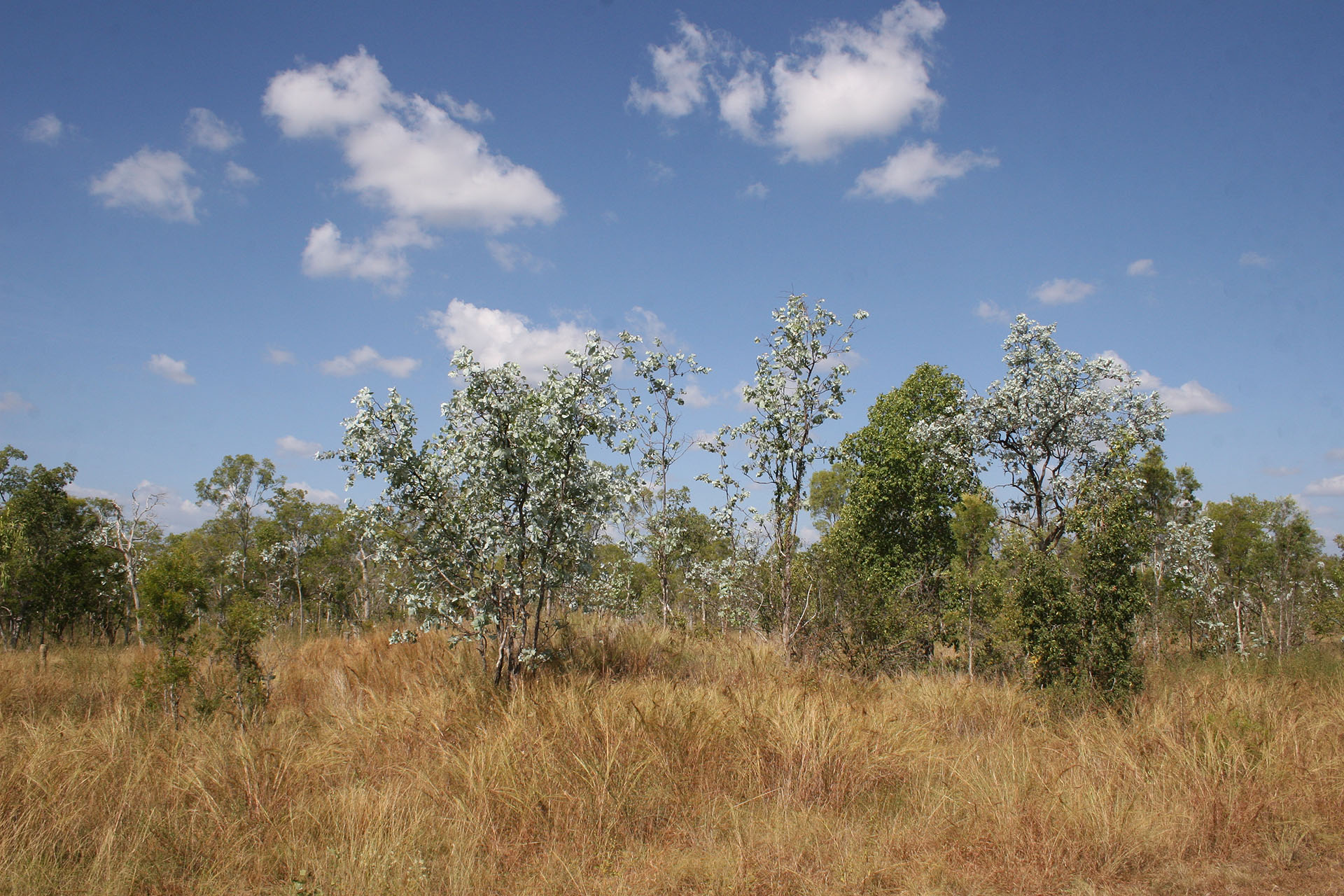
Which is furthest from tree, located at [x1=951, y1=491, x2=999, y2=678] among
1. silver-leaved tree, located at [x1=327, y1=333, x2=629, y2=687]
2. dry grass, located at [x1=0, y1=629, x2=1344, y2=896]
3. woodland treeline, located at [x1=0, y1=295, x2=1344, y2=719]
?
silver-leaved tree, located at [x1=327, y1=333, x2=629, y2=687]

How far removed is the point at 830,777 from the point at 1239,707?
5.24 m

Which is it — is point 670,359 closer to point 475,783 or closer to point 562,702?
point 562,702

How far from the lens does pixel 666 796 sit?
219 inches

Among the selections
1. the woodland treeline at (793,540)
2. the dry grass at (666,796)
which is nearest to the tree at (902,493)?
the woodland treeline at (793,540)

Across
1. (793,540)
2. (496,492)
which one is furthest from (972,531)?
(496,492)

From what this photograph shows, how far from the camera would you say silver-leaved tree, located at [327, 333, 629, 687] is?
7605 mm

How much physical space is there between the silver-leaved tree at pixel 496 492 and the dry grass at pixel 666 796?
39.4 inches

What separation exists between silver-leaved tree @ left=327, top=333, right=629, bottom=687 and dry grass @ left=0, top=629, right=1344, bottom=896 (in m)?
1.00

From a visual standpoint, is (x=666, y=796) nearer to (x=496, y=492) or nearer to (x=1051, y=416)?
(x=496, y=492)

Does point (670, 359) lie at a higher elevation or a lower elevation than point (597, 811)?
higher

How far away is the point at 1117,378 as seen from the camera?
15281 millimetres

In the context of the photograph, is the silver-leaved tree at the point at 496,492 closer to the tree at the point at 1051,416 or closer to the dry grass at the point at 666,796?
the dry grass at the point at 666,796

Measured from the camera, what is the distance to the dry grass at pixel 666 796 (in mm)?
4520

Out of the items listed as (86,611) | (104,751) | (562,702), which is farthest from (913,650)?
(86,611)
